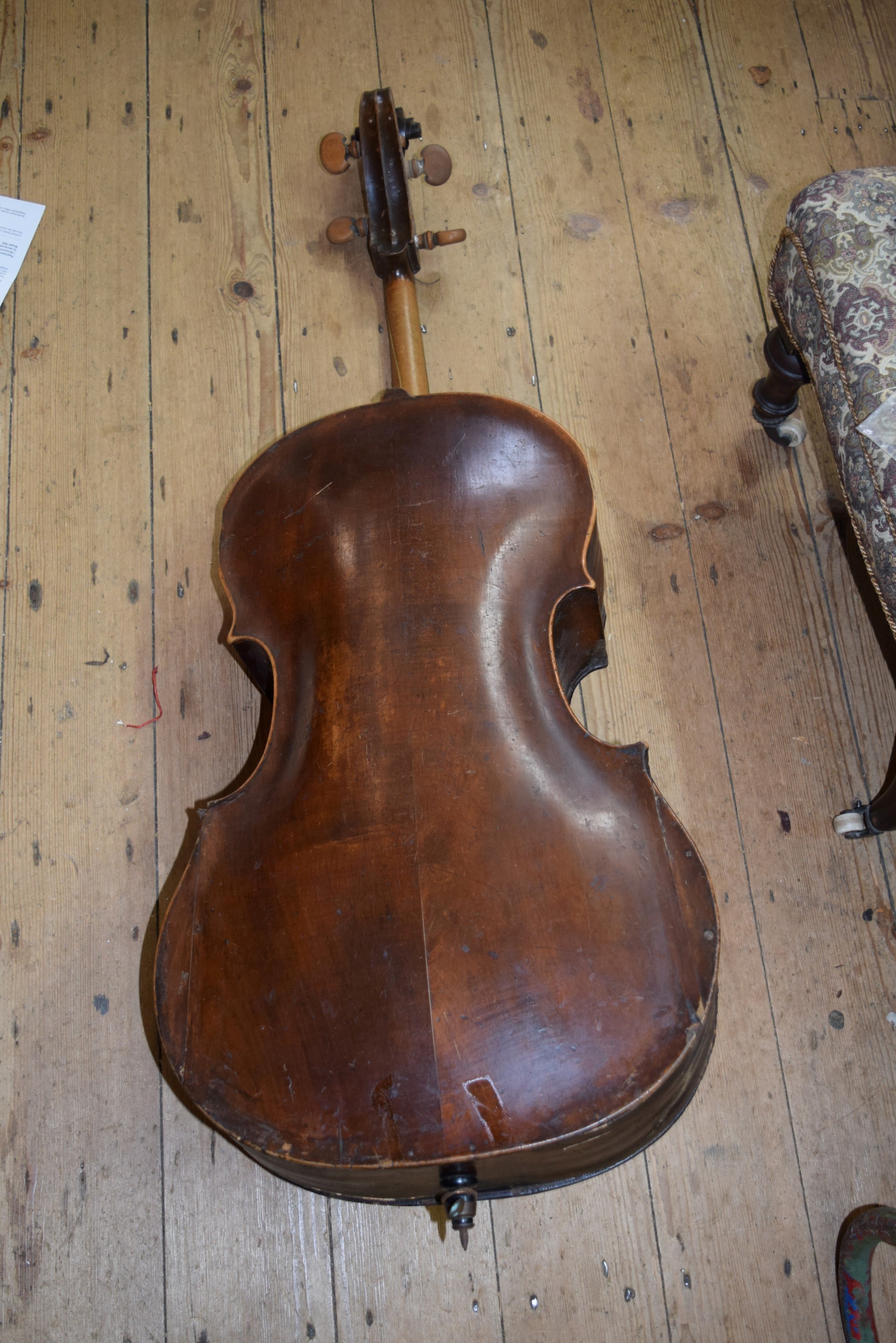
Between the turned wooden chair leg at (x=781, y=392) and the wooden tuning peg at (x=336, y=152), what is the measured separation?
71 centimetres

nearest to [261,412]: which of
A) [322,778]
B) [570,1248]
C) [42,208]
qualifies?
[42,208]

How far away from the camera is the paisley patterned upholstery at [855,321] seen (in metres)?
1.23

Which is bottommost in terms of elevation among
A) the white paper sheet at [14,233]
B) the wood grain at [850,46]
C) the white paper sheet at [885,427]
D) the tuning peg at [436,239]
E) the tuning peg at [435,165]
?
the white paper sheet at [885,427]

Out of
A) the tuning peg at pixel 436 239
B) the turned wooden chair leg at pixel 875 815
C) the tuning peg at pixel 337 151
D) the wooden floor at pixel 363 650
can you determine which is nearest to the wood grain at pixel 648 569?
the wooden floor at pixel 363 650

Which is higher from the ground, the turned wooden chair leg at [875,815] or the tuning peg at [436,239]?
the tuning peg at [436,239]

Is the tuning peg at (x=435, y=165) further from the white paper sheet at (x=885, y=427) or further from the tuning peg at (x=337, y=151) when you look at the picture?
the white paper sheet at (x=885, y=427)

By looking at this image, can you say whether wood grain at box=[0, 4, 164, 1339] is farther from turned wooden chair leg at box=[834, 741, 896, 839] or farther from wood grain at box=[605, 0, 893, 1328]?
turned wooden chair leg at box=[834, 741, 896, 839]

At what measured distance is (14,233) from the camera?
1803mm

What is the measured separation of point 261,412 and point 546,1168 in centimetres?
124

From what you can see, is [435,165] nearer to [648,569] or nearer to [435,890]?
[648,569]

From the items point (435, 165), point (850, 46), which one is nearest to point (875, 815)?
point (435, 165)

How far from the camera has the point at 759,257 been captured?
1.80m

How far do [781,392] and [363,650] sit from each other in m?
0.95

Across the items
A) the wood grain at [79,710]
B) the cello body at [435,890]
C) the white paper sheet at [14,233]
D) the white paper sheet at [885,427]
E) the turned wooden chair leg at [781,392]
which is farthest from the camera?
the white paper sheet at [14,233]
